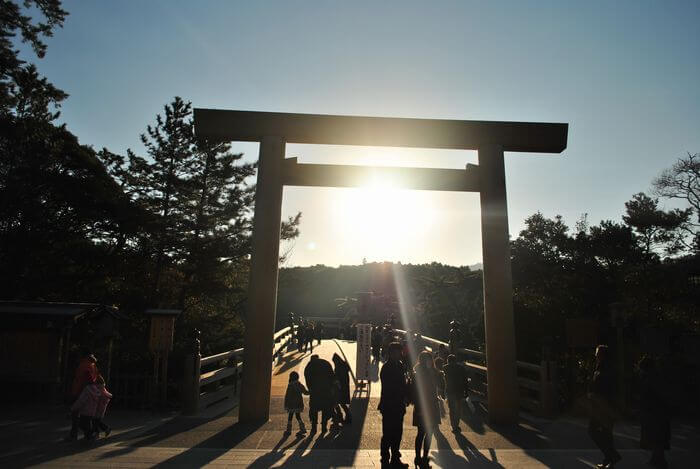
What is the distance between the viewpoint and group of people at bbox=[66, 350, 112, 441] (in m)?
6.96

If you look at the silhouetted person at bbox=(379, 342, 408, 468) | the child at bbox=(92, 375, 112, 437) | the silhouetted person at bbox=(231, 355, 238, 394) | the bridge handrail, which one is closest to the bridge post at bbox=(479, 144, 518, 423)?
the silhouetted person at bbox=(379, 342, 408, 468)

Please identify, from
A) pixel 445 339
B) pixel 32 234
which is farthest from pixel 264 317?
pixel 445 339

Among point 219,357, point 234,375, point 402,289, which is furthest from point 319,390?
point 402,289

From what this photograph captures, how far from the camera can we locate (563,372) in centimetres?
1030

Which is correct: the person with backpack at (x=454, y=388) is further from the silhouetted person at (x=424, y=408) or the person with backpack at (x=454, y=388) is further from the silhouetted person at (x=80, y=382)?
the silhouetted person at (x=80, y=382)

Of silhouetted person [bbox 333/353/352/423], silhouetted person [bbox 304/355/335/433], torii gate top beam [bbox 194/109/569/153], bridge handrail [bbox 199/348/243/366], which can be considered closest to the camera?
silhouetted person [bbox 304/355/335/433]

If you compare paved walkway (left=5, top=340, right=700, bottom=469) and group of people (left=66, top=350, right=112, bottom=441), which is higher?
group of people (left=66, top=350, right=112, bottom=441)

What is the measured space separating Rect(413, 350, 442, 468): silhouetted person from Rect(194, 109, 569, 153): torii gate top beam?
15.5 ft

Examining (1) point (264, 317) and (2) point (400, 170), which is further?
(2) point (400, 170)

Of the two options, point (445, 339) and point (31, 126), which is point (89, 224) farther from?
point (445, 339)

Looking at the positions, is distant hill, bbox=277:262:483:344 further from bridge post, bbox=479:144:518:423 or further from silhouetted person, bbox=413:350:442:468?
silhouetted person, bbox=413:350:442:468

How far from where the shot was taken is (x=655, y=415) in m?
5.99

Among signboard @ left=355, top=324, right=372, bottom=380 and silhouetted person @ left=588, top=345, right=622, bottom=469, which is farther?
signboard @ left=355, top=324, right=372, bottom=380

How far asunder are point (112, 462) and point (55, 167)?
14724mm
